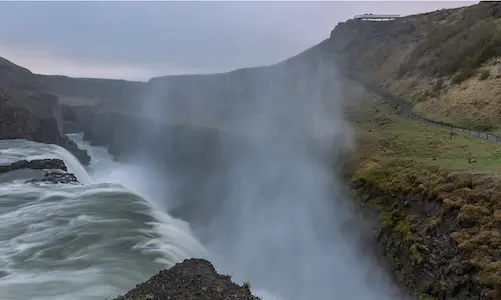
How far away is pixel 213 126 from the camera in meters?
74.8

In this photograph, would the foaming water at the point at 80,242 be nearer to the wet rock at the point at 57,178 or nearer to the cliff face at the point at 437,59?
the wet rock at the point at 57,178

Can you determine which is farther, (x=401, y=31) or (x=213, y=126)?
(x=401, y=31)

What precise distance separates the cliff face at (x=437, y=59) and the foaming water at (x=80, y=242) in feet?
89.5

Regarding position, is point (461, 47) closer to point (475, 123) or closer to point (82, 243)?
point (475, 123)

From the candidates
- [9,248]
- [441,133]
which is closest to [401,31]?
[441,133]

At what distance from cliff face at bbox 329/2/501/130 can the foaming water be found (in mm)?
27281

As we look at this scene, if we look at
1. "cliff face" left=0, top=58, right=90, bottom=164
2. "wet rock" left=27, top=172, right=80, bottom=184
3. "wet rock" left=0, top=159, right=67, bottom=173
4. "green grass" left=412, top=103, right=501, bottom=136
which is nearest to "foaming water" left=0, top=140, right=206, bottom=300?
"wet rock" left=27, top=172, right=80, bottom=184

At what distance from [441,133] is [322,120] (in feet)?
70.7

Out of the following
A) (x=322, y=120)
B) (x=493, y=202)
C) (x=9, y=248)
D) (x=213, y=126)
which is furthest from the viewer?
(x=213, y=126)

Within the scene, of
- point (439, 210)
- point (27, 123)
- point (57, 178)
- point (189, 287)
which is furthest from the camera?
point (27, 123)

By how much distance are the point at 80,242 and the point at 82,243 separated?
0.15m

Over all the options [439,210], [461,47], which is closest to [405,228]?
[439,210]

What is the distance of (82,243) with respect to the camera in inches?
781

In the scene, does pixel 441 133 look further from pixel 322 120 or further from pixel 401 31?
pixel 401 31
